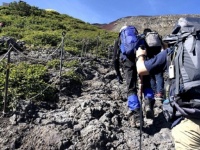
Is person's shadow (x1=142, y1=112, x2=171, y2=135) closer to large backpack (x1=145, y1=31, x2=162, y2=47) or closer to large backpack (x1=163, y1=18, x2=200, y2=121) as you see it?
large backpack (x1=145, y1=31, x2=162, y2=47)

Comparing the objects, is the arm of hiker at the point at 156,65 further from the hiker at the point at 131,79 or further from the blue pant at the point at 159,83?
the blue pant at the point at 159,83

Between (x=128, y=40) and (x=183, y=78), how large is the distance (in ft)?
8.70

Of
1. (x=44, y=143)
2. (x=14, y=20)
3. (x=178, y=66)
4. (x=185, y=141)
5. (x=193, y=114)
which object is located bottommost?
(x=44, y=143)

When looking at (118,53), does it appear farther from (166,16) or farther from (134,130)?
(166,16)

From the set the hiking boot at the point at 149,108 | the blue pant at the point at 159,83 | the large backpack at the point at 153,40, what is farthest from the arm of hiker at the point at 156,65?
the blue pant at the point at 159,83

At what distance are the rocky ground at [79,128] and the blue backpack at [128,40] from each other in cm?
127

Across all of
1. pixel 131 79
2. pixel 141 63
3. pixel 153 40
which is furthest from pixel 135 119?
pixel 141 63

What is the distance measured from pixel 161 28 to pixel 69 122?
27.7 metres

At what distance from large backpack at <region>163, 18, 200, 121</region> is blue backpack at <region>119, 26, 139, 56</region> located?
2.29 metres

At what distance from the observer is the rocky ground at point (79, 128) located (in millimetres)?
A: 5646

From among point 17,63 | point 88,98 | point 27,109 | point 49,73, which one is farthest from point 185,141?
point 17,63

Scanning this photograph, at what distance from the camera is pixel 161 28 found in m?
32.9

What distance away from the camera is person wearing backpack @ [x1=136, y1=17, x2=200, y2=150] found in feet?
9.50

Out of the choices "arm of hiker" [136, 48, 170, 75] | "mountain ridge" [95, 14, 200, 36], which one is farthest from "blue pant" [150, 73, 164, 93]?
"mountain ridge" [95, 14, 200, 36]
